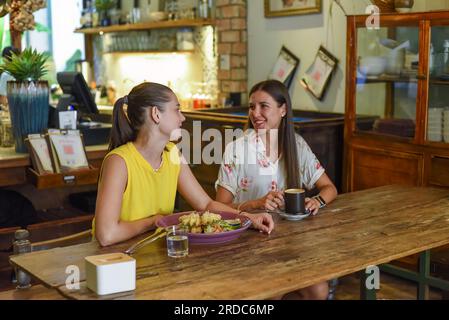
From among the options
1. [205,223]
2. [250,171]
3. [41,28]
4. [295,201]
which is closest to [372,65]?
[250,171]

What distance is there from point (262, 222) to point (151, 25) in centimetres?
468

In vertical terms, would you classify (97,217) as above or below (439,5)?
below

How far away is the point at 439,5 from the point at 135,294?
2990mm

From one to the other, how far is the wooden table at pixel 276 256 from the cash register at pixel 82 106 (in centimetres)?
194

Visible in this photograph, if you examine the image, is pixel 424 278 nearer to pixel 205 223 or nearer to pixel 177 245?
pixel 205 223

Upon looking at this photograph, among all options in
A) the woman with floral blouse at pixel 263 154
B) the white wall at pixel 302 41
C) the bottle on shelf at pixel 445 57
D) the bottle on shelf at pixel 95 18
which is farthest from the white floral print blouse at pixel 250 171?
the bottle on shelf at pixel 95 18

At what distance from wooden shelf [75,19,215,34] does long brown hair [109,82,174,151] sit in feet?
11.6

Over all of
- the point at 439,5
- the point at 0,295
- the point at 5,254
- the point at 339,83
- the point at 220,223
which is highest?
the point at 439,5

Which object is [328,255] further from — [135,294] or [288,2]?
[288,2]

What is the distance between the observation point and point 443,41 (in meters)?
3.83

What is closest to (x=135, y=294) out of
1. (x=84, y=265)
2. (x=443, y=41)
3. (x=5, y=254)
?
(x=84, y=265)

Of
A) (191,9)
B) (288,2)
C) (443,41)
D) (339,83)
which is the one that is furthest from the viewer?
(191,9)

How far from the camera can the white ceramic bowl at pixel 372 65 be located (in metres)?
4.32

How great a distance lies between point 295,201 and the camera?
8.38ft
